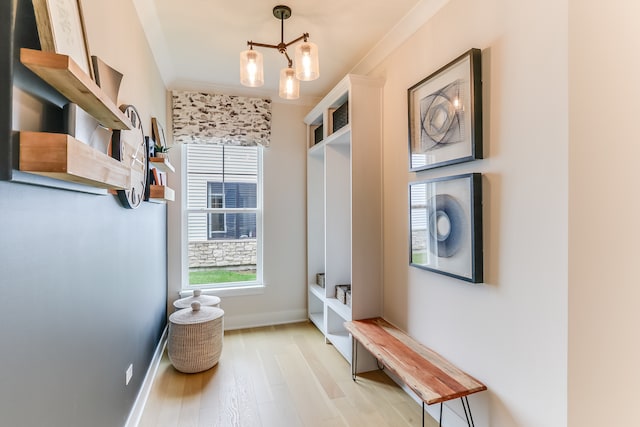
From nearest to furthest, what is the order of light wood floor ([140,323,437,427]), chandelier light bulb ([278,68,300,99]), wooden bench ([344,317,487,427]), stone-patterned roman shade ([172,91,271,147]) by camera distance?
1. wooden bench ([344,317,487,427])
2. light wood floor ([140,323,437,427])
3. chandelier light bulb ([278,68,300,99])
4. stone-patterned roman shade ([172,91,271,147])

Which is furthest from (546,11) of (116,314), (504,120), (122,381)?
(122,381)

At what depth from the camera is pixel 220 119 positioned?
11.3 ft

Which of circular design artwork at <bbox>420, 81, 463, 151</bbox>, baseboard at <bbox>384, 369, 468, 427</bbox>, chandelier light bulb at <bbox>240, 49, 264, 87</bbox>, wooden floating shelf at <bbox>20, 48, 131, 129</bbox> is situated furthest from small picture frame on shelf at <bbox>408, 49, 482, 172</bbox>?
wooden floating shelf at <bbox>20, 48, 131, 129</bbox>

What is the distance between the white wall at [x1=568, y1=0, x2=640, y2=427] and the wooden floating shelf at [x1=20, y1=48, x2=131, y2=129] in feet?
5.41

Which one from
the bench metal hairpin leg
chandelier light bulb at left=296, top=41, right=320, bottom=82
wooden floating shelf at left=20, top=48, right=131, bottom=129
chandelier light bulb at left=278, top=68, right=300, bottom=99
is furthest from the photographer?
chandelier light bulb at left=278, top=68, right=300, bottom=99

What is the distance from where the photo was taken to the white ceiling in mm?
2109

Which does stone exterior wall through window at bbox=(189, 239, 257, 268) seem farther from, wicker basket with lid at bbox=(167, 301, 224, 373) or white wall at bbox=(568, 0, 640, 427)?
white wall at bbox=(568, 0, 640, 427)

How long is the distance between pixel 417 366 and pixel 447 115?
1453mm

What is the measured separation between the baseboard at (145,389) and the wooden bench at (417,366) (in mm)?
1469

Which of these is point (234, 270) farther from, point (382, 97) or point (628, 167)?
point (628, 167)

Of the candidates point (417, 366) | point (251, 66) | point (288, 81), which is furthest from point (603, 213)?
point (251, 66)

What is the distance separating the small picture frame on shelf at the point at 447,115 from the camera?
5.39 feet

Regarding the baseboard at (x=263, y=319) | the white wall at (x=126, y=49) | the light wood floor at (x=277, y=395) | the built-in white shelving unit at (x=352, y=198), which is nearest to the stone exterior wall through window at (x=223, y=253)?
the baseboard at (x=263, y=319)

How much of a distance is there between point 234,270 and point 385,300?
188 cm
